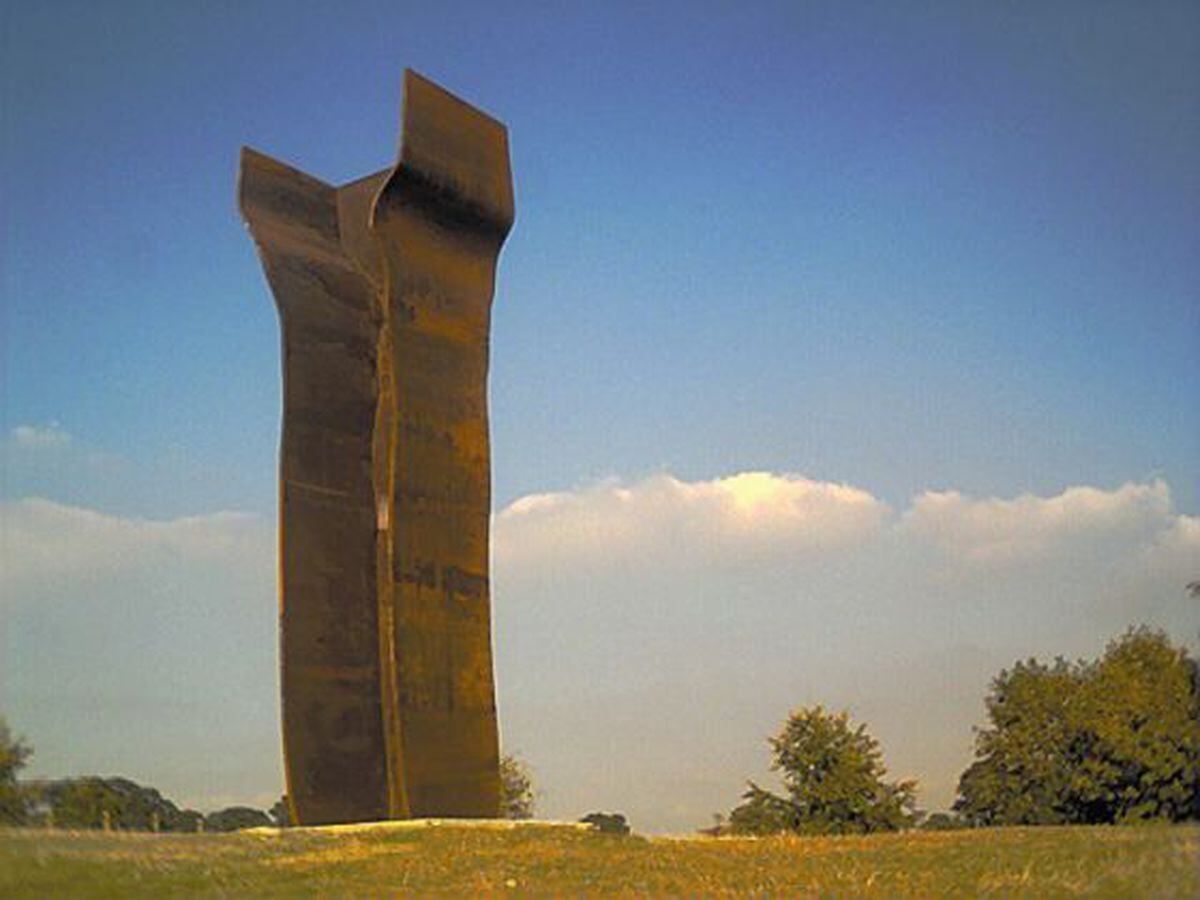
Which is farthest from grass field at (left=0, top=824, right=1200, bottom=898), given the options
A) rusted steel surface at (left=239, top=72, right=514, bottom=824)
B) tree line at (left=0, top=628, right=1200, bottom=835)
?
tree line at (left=0, top=628, right=1200, bottom=835)

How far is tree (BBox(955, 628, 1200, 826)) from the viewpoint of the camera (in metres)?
34.1

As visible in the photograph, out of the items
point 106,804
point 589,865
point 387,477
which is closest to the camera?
point 589,865

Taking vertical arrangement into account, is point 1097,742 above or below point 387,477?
below

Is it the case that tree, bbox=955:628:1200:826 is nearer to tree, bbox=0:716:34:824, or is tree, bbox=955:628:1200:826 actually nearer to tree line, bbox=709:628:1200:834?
tree line, bbox=709:628:1200:834

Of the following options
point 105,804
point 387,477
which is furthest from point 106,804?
point 387,477

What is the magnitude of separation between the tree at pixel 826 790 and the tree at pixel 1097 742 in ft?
14.8

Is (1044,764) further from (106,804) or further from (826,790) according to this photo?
(106,804)

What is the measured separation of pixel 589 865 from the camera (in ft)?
44.0

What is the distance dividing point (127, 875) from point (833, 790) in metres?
24.1

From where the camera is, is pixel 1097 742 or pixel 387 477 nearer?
pixel 387 477

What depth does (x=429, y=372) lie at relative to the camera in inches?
831

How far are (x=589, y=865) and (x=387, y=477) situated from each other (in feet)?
26.4

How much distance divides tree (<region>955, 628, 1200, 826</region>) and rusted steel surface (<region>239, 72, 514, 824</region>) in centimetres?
1989

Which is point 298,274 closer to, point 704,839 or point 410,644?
point 410,644
